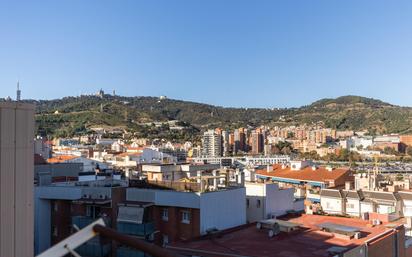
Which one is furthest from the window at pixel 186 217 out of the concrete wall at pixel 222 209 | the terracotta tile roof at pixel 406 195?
the terracotta tile roof at pixel 406 195

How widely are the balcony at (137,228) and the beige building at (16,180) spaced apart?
570 inches

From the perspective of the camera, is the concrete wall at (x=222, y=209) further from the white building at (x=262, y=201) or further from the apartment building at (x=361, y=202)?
the apartment building at (x=361, y=202)

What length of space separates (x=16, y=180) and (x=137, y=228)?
49.2ft

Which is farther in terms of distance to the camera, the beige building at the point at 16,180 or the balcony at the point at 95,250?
the balcony at the point at 95,250

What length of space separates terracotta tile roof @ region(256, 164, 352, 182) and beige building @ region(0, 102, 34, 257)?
151 feet

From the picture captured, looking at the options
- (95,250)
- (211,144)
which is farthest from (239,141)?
(95,250)

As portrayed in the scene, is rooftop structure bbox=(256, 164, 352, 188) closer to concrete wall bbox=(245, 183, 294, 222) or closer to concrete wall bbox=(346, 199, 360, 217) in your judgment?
concrete wall bbox=(346, 199, 360, 217)

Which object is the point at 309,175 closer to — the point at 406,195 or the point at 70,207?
the point at 406,195

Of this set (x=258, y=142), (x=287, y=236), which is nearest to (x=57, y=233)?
(x=287, y=236)

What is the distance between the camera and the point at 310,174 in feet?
178

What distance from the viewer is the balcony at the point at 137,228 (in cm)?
2086

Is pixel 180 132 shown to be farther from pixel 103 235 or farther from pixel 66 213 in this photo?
pixel 103 235

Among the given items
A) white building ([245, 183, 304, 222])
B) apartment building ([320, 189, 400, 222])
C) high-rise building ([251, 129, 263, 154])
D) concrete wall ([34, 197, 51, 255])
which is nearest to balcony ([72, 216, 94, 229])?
concrete wall ([34, 197, 51, 255])

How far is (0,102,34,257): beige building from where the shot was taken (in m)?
6.29
